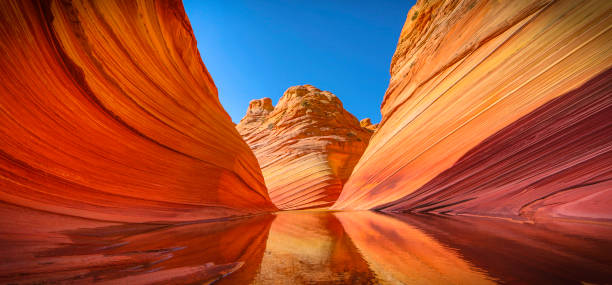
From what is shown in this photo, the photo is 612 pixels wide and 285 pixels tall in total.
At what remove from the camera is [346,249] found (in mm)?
1017

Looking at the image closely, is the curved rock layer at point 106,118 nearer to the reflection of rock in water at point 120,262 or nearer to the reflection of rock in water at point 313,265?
the reflection of rock in water at point 120,262

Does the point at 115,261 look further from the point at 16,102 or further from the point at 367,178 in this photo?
the point at 367,178

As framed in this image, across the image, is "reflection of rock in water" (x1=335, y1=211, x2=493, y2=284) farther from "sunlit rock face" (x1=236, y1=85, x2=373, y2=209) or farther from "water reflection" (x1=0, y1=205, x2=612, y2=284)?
"sunlit rock face" (x1=236, y1=85, x2=373, y2=209)

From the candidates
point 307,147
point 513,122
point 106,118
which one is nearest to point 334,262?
point 106,118

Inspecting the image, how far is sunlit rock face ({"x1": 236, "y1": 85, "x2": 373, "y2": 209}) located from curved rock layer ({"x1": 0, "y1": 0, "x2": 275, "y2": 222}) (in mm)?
5121

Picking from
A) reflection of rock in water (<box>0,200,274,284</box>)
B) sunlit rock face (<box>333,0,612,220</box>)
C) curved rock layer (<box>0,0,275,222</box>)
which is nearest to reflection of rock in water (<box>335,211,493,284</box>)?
reflection of rock in water (<box>0,200,274,284</box>)

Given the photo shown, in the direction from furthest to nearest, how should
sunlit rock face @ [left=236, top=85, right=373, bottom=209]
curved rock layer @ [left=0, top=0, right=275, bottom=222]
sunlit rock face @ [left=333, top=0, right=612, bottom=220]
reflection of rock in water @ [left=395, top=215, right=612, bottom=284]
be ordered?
sunlit rock face @ [left=236, top=85, right=373, bottom=209] → sunlit rock face @ [left=333, top=0, right=612, bottom=220] → curved rock layer @ [left=0, top=0, right=275, bottom=222] → reflection of rock in water @ [left=395, top=215, right=612, bottom=284]

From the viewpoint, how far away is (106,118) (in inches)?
88.9

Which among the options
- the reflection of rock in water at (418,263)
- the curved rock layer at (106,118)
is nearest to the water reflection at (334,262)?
the reflection of rock in water at (418,263)

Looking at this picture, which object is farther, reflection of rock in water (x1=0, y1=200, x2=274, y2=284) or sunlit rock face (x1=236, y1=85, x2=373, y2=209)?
sunlit rock face (x1=236, y1=85, x2=373, y2=209)

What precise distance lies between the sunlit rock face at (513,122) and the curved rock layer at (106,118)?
303 cm

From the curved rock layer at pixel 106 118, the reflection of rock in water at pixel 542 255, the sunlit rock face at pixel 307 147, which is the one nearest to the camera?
the reflection of rock in water at pixel 542 255

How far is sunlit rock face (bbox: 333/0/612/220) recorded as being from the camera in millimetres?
2082

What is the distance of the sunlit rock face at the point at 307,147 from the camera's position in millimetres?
8656
